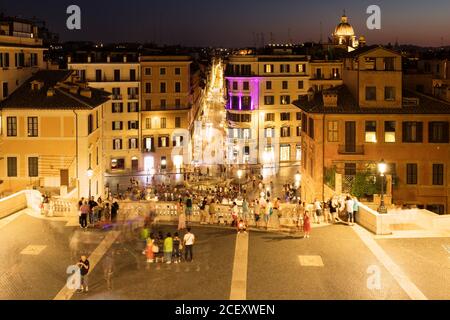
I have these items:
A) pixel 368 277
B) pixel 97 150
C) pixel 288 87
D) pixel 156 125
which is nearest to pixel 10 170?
pixel 97 150

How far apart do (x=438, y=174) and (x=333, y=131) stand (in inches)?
281

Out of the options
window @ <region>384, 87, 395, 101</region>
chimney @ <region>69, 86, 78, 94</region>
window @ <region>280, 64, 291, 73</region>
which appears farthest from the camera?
window @ <region>280, 64, 291, 73</region>

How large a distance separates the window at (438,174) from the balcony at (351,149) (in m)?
4.72

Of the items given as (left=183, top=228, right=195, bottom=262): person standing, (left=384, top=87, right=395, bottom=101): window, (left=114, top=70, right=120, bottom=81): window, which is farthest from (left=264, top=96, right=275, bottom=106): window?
(left=183, top=228, right=195, bottom=262): person standing

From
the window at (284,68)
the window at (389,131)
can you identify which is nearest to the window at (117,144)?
the window at (284,68)

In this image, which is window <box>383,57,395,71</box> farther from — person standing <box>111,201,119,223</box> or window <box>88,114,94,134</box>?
person standing <box>111,201,119,223</box>

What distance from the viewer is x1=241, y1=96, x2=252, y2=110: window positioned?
85.1 metres

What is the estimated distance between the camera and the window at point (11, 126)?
45062mm

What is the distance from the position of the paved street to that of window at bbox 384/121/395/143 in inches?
587

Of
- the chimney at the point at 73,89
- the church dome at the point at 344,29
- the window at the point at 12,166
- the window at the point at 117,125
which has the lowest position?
the window at the point at 12,166

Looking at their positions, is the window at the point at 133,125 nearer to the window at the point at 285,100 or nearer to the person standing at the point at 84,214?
the window at the point at 285,100

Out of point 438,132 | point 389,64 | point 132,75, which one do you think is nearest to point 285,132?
point 132,75

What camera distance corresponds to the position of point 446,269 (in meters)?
24.4
